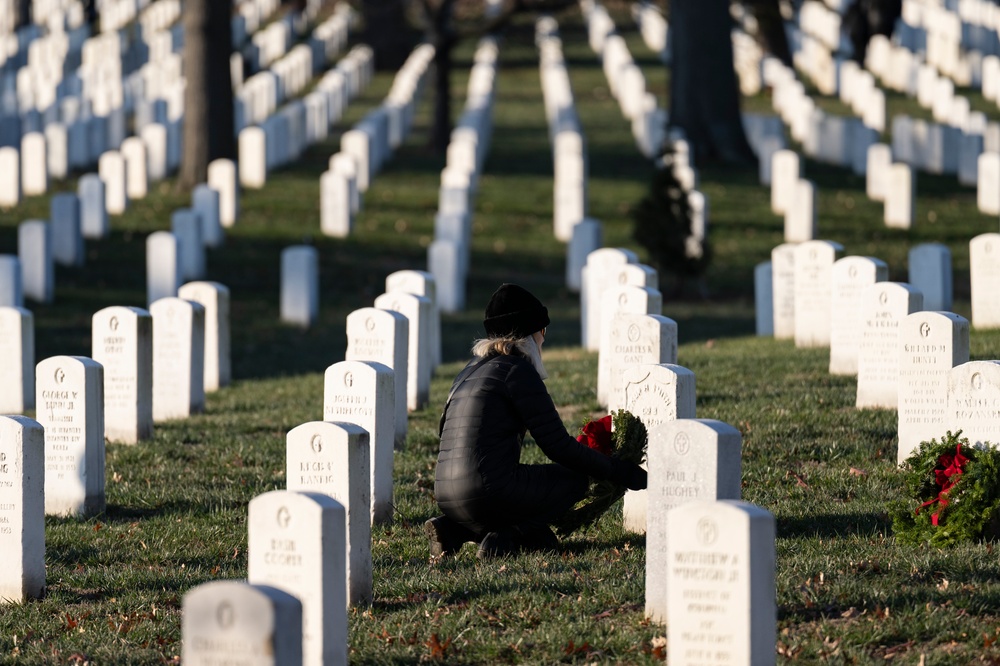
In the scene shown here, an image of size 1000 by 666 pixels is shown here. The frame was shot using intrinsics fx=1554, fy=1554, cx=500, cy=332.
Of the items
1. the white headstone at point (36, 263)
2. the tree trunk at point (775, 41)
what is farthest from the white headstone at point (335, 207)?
the tree trunk at point (775, 41)

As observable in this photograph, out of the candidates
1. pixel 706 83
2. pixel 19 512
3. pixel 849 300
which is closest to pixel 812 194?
pixel 706 83

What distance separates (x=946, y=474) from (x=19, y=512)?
14.6ft

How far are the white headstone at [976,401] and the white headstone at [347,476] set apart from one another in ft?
10.2

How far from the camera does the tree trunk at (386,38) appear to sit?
47719mm

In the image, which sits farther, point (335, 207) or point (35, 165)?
point (35, 165)

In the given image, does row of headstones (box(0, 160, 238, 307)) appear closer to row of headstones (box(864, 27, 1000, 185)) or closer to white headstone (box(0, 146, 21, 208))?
white headstone (box(0, 146, 21, 208))

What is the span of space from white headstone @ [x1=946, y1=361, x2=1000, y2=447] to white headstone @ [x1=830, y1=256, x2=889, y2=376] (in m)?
4.34

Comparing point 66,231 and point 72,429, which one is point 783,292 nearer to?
point 72,429

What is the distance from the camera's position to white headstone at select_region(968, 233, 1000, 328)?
1429 centimetres

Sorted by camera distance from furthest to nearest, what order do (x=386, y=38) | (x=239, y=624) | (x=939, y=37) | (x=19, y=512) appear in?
(x=386, y=38)
(x=939, y=37)
(x=19, y=512)
(x=239, y=624)

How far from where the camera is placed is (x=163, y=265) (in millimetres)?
18031

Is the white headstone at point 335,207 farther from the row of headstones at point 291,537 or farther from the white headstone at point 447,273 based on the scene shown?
the row of headstones at point 291,537

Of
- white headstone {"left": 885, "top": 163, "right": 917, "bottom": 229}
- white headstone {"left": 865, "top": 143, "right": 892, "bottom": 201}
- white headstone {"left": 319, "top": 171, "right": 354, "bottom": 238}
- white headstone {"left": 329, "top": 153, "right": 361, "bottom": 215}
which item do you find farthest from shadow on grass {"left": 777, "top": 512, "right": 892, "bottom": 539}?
white headstone {"left": 865, "top": 143, "right": 892, "bottom": 201}

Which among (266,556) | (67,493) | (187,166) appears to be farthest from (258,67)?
(266,556)
